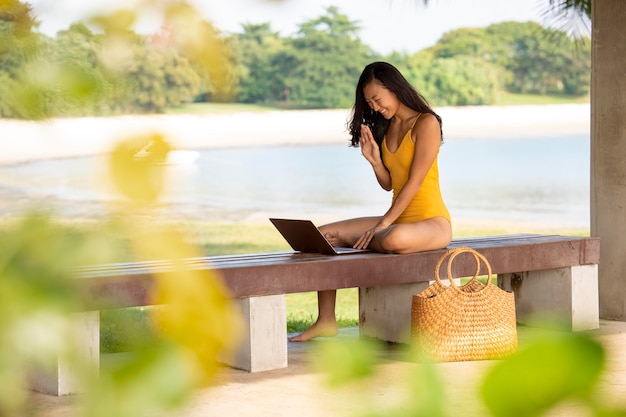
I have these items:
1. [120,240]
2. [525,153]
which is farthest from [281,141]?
[120,240]

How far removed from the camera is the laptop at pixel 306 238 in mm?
4438

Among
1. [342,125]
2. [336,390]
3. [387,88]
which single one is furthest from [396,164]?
[342,125]

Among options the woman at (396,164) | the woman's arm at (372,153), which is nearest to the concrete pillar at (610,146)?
the woman at (396,164)

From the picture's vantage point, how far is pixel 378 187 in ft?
89.3

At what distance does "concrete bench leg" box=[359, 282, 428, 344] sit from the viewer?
4867mm

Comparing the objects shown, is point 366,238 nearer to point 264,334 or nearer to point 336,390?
point 264,334

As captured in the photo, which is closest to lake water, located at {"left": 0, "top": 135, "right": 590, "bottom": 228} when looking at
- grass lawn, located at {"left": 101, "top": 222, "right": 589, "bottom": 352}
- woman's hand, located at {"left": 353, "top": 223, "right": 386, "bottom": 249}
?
grass lawn, located at {"left": 101, "top": 222, "right": 589, "bottom": 352}

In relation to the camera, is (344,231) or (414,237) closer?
(414,237)

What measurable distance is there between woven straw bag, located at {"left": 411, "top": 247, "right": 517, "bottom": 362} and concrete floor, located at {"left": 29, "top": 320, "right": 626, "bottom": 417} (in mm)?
178

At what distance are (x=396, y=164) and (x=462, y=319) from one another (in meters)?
0.94

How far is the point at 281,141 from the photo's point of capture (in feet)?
108

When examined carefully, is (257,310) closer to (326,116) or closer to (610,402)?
(610,402)

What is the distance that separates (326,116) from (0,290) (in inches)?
1209

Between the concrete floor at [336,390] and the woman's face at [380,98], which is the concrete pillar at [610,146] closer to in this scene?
the concrete floor at [336,390]
